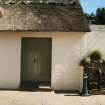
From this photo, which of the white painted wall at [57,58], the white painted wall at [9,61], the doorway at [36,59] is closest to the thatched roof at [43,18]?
the white painted wall at [57,58]

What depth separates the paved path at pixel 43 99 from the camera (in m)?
15.3

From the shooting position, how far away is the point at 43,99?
16.1m

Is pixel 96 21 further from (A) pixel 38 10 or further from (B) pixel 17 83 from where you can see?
(B) pixel 17 83

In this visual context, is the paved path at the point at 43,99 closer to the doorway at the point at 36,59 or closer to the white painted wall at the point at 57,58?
the white painted wall at the point at 57,58

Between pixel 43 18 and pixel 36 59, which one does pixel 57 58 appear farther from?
pixel 36 59

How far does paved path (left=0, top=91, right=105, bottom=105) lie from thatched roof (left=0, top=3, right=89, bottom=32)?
3162 millimetres

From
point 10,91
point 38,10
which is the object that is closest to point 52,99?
point 10,91

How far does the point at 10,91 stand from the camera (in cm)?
1809

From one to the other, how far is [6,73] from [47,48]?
3.08 metres

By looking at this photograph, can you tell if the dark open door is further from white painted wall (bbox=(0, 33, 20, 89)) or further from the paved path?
the paved path

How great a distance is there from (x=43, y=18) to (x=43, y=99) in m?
4.93

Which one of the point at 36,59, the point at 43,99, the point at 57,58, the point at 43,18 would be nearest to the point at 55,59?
the point at 57,58

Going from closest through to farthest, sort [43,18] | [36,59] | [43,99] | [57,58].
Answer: [43,99] < [57,58] < [43,18] < [36,59]

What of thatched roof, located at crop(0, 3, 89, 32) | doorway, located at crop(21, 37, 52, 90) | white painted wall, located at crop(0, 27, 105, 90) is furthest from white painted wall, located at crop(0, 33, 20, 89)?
doorway, located at crop(21, 37, 52, 90)
